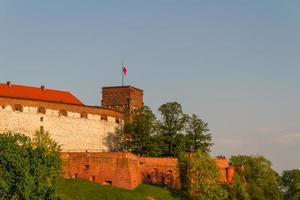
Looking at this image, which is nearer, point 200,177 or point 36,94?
point 200,177

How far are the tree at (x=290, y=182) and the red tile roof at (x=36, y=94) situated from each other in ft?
→ 125

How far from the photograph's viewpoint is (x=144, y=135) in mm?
82125

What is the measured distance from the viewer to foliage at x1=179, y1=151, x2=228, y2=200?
6819 cm

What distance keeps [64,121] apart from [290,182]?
46.9 metres

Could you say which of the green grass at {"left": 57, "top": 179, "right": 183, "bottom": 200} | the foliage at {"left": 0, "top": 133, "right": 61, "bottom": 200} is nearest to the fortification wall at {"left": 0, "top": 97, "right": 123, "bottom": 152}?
the green grass at {"left": 57, "top": 179, "right": 183, "bottom": 200}

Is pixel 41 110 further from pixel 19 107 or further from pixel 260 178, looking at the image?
Answer: pixel 260 178

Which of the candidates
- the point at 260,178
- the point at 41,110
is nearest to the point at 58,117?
the point at 41,110

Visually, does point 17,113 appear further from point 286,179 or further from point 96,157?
point 286,179

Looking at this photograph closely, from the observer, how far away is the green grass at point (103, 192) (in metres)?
60.5

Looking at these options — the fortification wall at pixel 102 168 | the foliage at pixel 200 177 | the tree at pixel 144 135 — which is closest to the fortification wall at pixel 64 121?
the tree at pixel 144 135

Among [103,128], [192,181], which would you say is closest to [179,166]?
[192,181]

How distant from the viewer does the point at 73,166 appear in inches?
2761

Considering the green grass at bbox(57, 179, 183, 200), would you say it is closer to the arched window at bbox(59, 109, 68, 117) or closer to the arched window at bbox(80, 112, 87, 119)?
the arched window at bbox(59, 109, 68, 117)

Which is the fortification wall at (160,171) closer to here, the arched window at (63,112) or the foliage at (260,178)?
the foliage at (260,178)
